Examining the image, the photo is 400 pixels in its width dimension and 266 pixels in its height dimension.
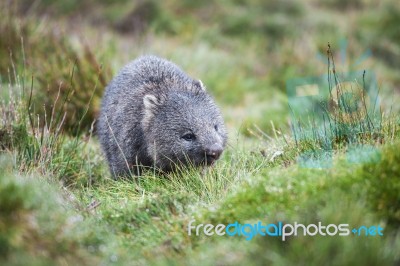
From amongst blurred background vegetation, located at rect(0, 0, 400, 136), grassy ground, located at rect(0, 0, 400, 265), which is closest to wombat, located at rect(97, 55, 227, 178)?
grassy ground, located at rect(0, 0, 400, 265)

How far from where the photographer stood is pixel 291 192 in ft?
12.4

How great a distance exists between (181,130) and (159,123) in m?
0.26

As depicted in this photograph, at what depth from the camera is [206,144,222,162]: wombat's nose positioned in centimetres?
509

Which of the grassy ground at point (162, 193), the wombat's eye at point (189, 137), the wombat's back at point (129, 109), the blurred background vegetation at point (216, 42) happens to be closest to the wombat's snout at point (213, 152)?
the grassy ground at point (162, 193)

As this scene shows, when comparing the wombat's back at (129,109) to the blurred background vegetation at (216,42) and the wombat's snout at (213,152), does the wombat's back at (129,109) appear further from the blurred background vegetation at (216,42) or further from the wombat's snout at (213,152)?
the blurred background vegetation at (216,42)

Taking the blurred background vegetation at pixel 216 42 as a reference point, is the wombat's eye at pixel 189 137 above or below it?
above

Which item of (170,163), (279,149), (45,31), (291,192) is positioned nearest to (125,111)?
(170,163)

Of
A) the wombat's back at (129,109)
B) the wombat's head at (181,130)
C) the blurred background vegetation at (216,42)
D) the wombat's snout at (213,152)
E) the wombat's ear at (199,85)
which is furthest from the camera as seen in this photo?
the blurred background vegetation at (216,42)

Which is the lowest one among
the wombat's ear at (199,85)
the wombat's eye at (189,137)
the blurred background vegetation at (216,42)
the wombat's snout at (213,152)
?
the blurred background vegetation at (216,42)

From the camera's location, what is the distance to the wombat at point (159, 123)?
5270 millimetres

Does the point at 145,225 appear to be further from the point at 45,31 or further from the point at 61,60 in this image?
the point at 45,31

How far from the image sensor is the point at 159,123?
543 cm

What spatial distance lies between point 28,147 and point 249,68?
27.2 feet

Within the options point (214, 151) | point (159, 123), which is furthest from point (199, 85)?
point (214, 151)
